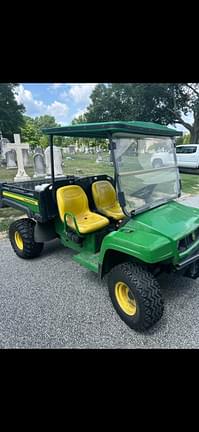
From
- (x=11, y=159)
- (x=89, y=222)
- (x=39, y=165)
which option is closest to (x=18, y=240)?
(x=89, y=222)

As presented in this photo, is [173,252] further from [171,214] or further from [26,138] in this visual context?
[26,138]

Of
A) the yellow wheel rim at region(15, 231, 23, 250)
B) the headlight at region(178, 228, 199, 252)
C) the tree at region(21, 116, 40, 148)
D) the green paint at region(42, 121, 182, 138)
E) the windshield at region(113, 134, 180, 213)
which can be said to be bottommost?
the yellow wheel rim at region(15, 231, 23, 250)

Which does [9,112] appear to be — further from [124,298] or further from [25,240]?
[124,298]

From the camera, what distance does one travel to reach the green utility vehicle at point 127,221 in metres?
1.96

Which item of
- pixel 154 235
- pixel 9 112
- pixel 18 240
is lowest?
pixel 18 240

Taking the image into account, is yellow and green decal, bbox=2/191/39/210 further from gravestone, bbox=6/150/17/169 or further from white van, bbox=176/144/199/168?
gravestone, bbox=6/150/17/169

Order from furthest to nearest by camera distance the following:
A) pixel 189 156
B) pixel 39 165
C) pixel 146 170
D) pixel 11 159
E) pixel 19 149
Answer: pixel 11 159 → pixel 189 156 → pixel 39 165 → pixel 19 149 → pixel 146 170

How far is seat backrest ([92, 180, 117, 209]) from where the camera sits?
329 centimetres

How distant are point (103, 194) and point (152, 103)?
18.6 metres

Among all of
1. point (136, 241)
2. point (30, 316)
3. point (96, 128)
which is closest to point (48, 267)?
point (30, 316)

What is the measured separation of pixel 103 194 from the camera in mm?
3340

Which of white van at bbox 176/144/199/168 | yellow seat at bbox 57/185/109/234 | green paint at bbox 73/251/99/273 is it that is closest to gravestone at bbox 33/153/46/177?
white van at bbox 176/144/199/168

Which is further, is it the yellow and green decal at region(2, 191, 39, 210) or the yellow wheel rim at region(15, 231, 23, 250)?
the yellow wheel rim at region(15, 231, 23, 250)

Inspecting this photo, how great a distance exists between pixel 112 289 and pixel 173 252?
0.66 meters
